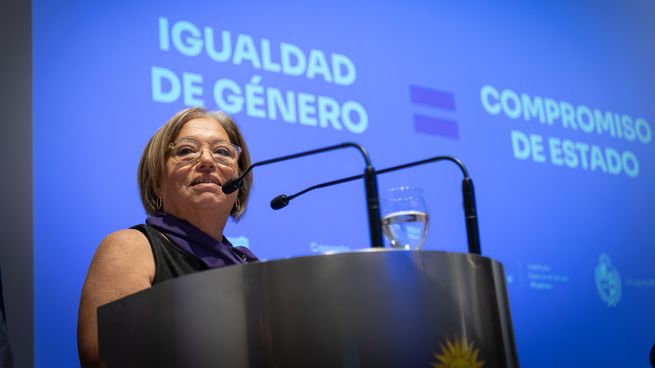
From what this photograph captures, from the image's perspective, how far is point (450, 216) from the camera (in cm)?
364

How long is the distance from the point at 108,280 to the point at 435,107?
84.9 inches

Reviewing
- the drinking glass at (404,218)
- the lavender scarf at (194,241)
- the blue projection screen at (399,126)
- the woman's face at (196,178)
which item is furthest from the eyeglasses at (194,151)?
the drinking glass at (404,218)

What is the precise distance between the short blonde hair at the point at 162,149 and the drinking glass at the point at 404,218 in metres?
0.86

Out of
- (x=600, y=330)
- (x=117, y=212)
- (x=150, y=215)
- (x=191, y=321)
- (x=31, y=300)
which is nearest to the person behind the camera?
(x=191, y=321)

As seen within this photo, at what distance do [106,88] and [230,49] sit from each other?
528 mm

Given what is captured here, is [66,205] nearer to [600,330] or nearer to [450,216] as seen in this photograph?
[450,216]

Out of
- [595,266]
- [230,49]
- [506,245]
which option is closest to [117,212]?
[230,49]

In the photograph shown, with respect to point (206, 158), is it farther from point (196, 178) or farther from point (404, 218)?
point (404, 218)

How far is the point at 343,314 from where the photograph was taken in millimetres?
1370

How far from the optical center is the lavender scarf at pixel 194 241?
7.03 ft

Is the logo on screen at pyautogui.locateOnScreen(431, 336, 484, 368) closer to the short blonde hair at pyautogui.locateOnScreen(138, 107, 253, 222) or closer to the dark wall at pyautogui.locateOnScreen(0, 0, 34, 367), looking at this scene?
the short blonde hair at pyautogui.locateOnScreen(138, 107, 253, 222)

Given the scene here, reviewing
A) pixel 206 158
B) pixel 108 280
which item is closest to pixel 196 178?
pixel 206 158

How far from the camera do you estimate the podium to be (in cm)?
136

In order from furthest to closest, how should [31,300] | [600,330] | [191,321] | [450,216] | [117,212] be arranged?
[600,330]
[450,216]
[117,212]
[31,300]
[191,321]
